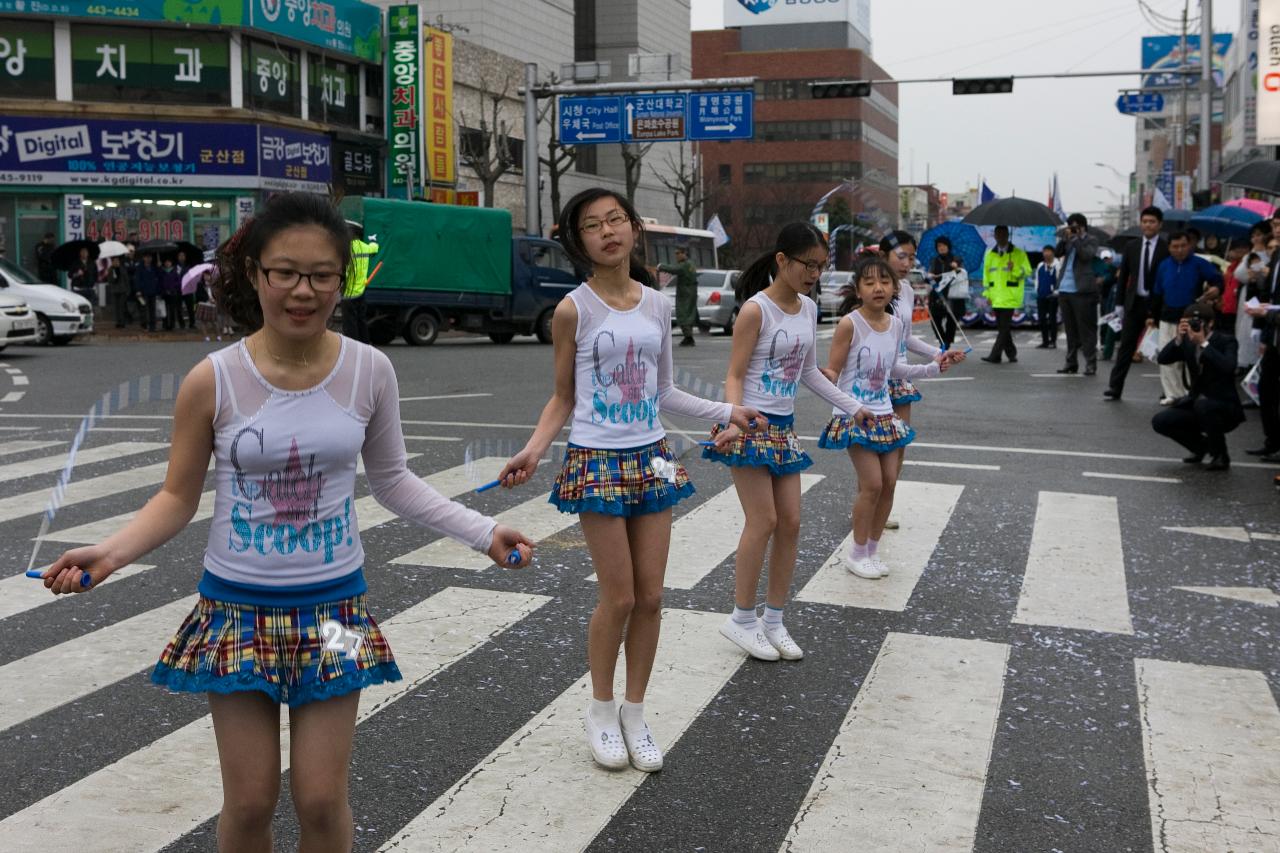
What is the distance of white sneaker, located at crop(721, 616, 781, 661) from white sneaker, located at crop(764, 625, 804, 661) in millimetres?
33

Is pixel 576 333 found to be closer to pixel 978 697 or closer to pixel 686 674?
pixel 686 674

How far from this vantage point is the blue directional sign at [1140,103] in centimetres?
5741

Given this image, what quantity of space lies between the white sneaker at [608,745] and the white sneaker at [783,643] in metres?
1.25

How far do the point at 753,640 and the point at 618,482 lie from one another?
57.4 inches

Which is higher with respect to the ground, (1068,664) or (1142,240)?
(1142,240)

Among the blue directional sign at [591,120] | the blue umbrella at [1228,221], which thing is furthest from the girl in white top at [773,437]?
the blue directional sign at [591,120]

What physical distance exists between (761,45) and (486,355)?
97.5 meters

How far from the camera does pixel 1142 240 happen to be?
1488 cm

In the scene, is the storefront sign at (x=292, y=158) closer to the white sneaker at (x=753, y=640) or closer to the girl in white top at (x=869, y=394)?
the girl in white top at (x=869, y=394)

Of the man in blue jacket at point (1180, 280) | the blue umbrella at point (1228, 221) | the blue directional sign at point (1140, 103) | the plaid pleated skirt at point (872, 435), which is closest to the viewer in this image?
the plaid pleated skirt at point (872, 435)

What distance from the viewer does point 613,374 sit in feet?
14.1

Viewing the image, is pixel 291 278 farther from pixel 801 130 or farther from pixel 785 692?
pixel 801 130

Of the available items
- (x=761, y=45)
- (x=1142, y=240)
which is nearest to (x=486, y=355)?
(x=1142, y=240)

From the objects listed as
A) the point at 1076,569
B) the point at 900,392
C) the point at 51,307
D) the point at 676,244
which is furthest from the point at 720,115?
the point at 1076,569
